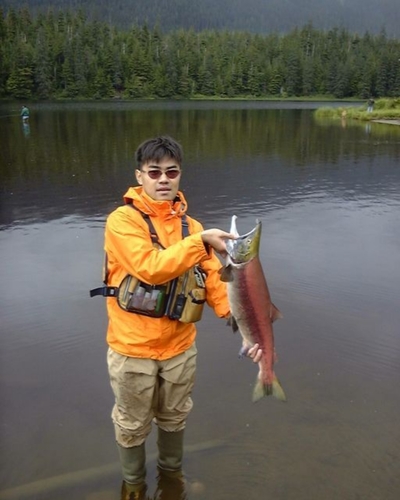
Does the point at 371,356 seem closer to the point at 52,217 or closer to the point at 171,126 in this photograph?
the point at 52,217

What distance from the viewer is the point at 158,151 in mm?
3619

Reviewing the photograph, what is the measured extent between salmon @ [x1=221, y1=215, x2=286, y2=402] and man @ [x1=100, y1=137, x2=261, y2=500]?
9 cm

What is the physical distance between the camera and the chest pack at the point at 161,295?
3475mm

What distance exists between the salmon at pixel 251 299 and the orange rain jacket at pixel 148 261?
0.22 meters

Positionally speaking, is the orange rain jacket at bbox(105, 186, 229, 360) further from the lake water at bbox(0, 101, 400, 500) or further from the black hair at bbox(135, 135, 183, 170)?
the lake water at bbox(0, 101, 400, 500)

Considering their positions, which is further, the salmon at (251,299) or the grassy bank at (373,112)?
the grassy bank at (373,112)

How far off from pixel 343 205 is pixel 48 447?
11958mm

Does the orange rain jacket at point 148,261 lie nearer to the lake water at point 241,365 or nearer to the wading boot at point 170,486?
the wading boot at point 170,486

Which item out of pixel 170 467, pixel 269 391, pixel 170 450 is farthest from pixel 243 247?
pixel 170 467

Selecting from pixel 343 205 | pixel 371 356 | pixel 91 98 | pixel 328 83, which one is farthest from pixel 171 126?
pixel 328 83

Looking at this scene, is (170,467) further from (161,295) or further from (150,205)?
(150,205)

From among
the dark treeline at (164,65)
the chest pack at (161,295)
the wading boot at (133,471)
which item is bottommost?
the wading boot at (133,471)

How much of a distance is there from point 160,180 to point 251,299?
1037 millimetres

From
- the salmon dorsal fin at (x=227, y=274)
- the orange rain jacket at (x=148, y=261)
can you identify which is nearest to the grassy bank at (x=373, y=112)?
the orange rain jacket at (x=148, y=261)
